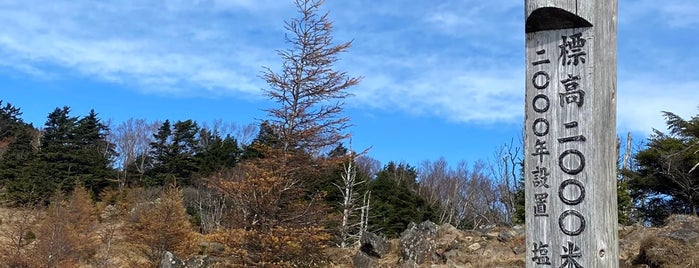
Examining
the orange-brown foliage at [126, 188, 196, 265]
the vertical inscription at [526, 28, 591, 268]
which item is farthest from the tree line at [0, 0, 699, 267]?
the vertical inscription at [526, 28, 591, 268]

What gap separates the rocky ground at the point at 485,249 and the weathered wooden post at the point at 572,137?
33.7 ft

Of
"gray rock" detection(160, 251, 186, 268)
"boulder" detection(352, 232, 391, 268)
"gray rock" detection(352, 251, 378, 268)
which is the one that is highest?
"boulder" detection(352, 232, 391, 268)

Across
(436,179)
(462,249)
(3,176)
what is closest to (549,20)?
(462,249)

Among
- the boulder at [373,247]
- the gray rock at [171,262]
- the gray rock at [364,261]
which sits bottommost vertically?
the gray rock at [171,262]

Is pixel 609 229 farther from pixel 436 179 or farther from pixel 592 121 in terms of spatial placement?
pixel 436 179

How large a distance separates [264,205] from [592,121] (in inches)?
533

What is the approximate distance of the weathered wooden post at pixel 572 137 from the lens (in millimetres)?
2447

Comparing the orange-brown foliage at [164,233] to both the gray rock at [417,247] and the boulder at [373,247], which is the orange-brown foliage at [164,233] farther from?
the gray rock at [417,247]

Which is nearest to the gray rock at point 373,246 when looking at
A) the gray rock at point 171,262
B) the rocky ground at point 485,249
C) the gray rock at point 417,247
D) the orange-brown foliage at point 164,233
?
the rocky ground at point 485,249

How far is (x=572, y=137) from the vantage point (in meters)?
2.49

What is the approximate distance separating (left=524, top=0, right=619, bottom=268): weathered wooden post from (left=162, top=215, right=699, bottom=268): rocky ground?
33.7 feet

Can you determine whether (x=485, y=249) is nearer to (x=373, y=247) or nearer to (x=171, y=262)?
(x=373, y=247)

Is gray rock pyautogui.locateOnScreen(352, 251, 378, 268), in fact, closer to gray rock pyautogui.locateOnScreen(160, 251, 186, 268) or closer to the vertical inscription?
gray rock pyautogui.locateOnScreen(160, 251, 186, 268)

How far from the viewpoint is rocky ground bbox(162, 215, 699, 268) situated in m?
11.9
